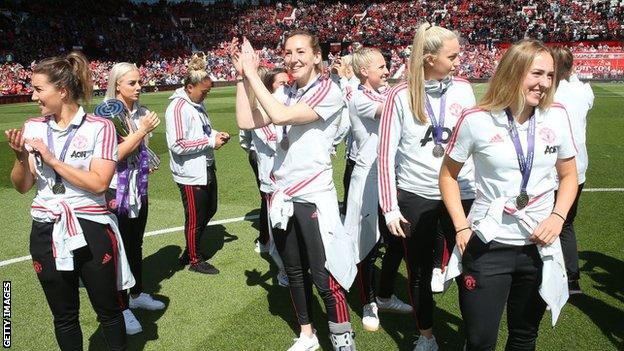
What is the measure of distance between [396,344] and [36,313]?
10.6 feet

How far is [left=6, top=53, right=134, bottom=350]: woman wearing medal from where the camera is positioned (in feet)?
9.53

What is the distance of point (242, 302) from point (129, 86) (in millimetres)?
2183

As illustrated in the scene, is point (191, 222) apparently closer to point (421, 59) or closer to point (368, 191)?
point (368, 191)

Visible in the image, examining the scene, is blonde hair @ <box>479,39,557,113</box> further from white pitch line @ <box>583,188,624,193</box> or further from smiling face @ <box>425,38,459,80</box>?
white pitch line @ <box>583,188,624,193</box>

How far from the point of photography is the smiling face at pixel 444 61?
3.25 m

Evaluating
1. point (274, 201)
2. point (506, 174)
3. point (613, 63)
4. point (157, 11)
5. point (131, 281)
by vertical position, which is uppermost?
point (157, 11)

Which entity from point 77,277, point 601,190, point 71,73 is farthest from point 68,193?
point 601,190

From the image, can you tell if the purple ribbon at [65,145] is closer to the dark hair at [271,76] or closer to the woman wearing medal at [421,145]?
the woman wearing medal at [421,145]

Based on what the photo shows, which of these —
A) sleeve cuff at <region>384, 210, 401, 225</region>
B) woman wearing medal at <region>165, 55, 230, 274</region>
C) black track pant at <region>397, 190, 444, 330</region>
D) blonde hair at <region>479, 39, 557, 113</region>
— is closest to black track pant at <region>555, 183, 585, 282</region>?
black track pant at <region>397, 190, 444, 330</region>

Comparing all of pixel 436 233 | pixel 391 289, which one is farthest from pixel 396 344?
pixel 436 233

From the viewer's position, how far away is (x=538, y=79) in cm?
249

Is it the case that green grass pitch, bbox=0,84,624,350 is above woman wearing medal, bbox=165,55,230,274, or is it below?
below

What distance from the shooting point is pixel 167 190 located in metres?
9.22

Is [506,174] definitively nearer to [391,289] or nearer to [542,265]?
[542,265]
